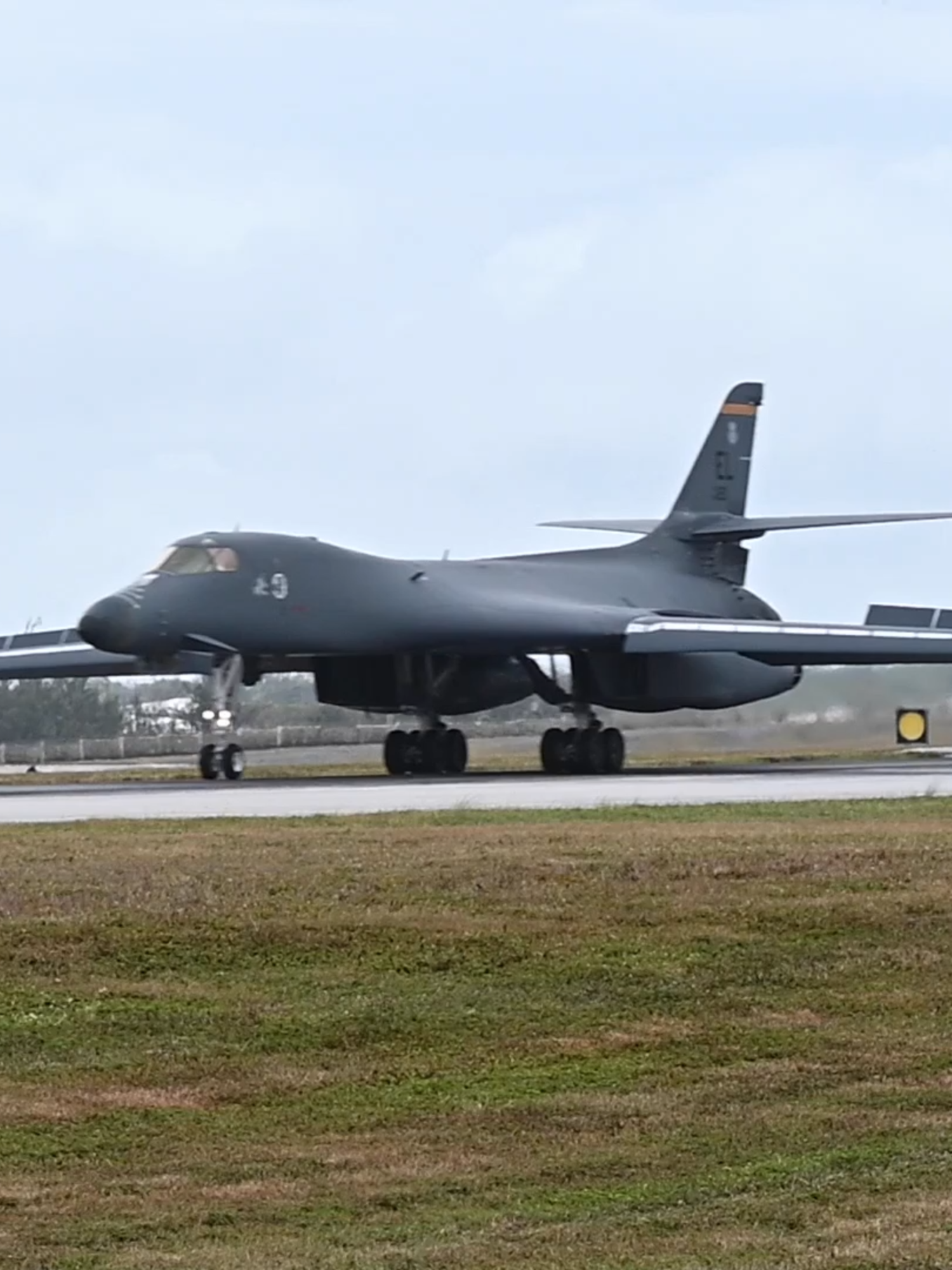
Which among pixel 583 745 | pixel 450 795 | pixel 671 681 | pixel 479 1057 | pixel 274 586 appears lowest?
pixel 479 1057

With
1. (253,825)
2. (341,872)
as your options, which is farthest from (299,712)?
(341,872)

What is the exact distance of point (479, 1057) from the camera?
1202cm

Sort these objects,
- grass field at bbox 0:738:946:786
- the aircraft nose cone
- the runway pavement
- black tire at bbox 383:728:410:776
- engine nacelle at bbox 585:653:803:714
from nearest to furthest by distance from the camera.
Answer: the runway pavement → the aircraft nose cone → black tire at bbox 383:728:410:776 → engine nacelle at bbox 585:653:803:714 → grass field at bbox 0:738:946:786

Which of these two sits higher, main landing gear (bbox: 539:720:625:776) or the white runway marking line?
main landing gear (bbox: 539:720:625:776)

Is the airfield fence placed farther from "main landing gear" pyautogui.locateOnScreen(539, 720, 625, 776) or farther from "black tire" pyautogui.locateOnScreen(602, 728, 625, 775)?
"black tire" pyautogui.locateOnScreen(602, 728, 625, 775)

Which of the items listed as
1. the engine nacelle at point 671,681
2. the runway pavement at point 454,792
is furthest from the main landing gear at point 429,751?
the engine nacelle at point 671,681

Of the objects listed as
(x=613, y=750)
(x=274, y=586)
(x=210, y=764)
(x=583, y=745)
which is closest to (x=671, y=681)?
(x=613, y=750)

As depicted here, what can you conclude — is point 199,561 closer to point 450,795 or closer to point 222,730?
point 222,730

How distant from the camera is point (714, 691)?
41.3 m

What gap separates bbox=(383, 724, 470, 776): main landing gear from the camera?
39906 mm

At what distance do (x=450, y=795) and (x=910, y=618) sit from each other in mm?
14577

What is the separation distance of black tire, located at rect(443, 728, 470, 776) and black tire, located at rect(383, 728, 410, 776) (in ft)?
2.11

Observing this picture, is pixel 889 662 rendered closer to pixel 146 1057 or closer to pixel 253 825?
pixel 253 825

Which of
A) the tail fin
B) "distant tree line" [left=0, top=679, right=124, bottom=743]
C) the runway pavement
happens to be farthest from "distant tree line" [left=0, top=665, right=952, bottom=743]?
the runway pavement
